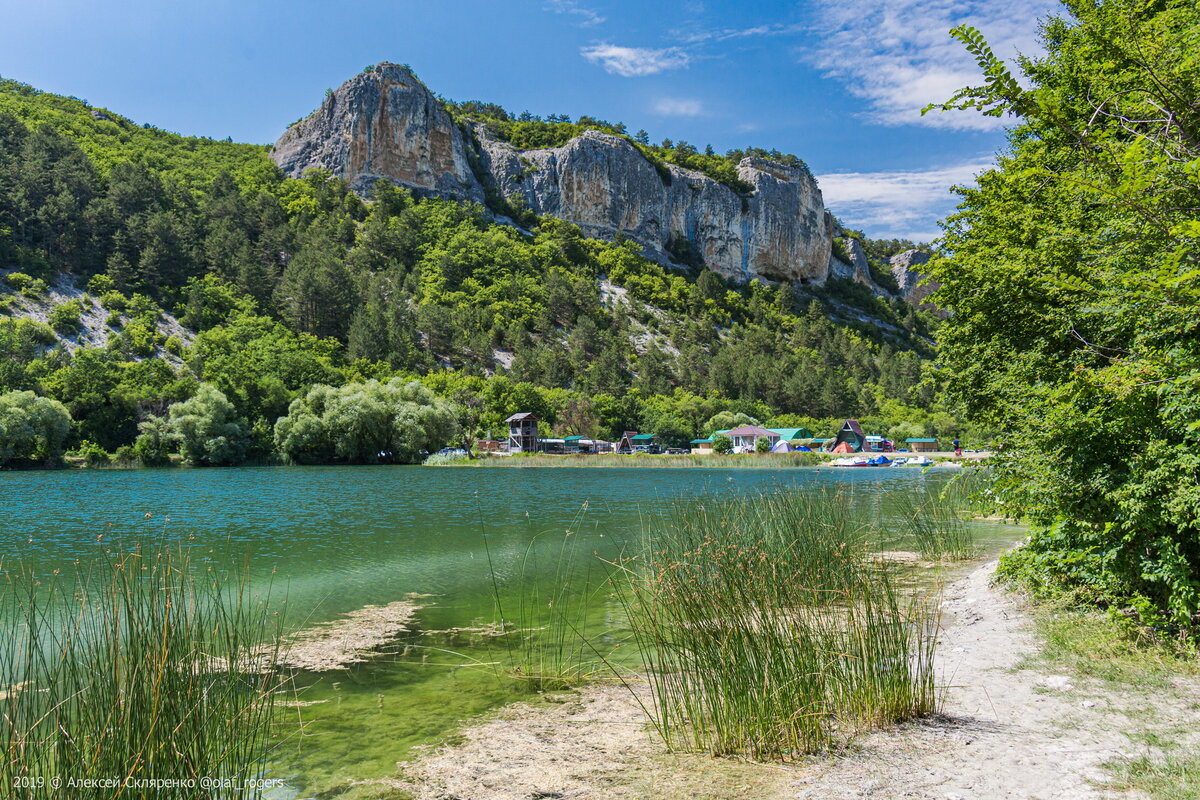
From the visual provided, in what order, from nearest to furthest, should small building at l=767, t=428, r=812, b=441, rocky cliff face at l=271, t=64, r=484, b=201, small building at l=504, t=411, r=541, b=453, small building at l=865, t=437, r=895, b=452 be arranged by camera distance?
small building at l=504, t=411, r=541, b=453 → small building at l=767, t=428, r=812, b=441 → small building at l=865, t=437, r=895, b=452 → rocky cliff face at l=271, t=64, r=484, b=201

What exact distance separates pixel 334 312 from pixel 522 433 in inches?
1243

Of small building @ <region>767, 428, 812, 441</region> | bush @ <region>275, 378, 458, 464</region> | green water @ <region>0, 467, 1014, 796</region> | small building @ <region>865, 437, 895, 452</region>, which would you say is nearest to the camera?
green water @ <region>0, 467, 1014, 796</region>

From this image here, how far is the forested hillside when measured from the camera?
56.7 m

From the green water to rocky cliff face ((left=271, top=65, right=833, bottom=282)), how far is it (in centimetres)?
9791

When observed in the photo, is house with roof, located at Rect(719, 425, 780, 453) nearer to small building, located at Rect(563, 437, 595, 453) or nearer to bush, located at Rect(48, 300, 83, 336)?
small building, located at Rect(563, 437, 595, 453)

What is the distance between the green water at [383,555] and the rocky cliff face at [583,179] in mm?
97908

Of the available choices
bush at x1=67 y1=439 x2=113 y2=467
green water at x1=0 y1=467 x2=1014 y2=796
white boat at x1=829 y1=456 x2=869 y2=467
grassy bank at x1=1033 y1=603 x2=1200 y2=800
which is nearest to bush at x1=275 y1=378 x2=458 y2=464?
bush at x1=67 y1=439 x2=113 y2=467

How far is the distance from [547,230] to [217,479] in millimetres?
102026

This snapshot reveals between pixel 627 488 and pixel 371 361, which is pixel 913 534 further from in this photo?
pixel 371 361

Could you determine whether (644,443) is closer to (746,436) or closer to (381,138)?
(746,436)

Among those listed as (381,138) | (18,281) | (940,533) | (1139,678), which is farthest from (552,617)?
A: (381,138)

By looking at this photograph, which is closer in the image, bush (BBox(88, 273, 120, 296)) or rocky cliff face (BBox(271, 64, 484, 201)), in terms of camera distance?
bush (BBox(88, 273, 120, 296))

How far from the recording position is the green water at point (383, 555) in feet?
18.3

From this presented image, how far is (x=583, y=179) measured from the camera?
5207 inches
